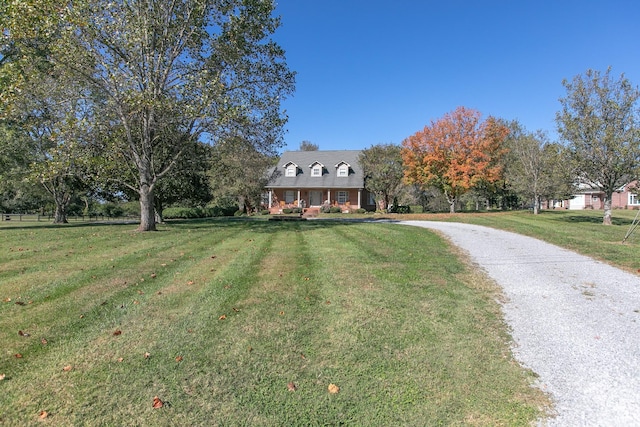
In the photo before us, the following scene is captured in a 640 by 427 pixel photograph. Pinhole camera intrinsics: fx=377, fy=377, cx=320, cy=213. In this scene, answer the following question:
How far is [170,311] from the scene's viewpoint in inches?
191

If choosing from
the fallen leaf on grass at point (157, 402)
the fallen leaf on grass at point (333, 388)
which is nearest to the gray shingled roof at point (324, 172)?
the fallen leaf on grass at point (333, 388)

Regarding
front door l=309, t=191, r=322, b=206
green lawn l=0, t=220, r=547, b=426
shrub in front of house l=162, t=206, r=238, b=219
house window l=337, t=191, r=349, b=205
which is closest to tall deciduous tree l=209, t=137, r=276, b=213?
shrub in front of house l=162, t=206, r=238, b=219

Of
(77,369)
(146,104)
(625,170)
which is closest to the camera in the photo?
(77,369)

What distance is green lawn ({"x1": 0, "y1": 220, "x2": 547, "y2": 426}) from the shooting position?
2.88 metres

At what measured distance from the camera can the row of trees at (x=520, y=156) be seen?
17531 mm

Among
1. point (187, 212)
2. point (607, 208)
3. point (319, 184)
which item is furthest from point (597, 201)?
point (187, 212)

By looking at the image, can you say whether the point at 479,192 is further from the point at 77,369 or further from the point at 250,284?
the point at 77,369

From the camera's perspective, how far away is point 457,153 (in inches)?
1114

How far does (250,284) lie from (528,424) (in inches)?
168

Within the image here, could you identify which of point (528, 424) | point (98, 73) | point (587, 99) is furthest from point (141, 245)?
point (587, 99)

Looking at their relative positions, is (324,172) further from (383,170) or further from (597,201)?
(597,201)

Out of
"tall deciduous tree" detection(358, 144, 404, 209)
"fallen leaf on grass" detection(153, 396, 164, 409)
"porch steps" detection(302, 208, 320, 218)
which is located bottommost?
"fallen leaf on grass" detection(153, 396, 164, 409)

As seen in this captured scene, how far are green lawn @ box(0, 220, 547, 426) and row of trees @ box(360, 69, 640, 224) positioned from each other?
15039 millimetres

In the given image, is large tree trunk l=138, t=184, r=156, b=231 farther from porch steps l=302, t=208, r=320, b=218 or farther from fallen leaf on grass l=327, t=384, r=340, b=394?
porch steps l=302, t=208, r=320, b=218
